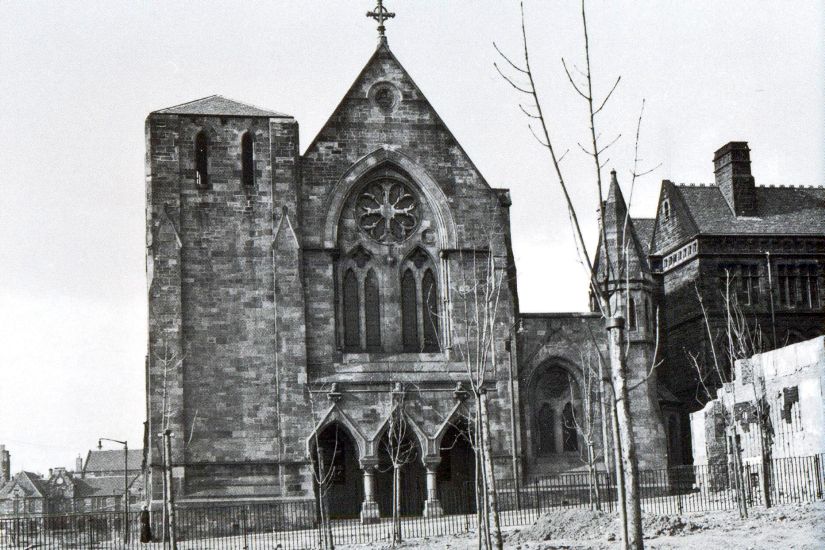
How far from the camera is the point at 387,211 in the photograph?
43.6m

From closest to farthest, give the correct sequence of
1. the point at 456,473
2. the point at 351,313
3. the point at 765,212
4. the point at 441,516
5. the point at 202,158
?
the point at 441,516
the point at 202,158
the point at 351,313
the point at 456,473
the point at 765,212

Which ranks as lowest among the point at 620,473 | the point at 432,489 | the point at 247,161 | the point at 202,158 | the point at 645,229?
the point at 432,489

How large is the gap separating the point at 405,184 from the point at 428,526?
12850 mm

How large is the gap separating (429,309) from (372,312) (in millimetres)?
2047

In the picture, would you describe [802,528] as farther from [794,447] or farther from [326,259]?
[326,259]

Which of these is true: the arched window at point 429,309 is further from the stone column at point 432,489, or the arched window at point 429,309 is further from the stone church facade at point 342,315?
the stone column at point 432,489

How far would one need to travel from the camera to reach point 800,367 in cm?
3506

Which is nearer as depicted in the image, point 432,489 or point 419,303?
point 432,489

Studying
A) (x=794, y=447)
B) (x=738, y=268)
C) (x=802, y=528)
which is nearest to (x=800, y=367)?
(x=794, y=447)

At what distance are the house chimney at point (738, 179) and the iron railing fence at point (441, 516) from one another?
746 inches

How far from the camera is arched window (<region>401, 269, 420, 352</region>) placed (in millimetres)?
43219

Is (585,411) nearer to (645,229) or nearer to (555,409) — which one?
(555,409)

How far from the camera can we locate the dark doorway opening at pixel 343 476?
42.4 m

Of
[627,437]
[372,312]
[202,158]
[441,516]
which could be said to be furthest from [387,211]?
[627,437]
